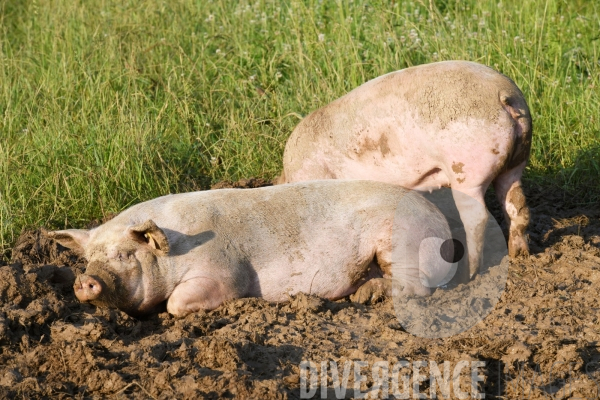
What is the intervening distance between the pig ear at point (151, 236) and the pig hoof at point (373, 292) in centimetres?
113

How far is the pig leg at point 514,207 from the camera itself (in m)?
5.33

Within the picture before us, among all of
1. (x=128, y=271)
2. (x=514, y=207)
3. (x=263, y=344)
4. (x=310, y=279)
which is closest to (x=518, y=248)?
(x=514, y=207)

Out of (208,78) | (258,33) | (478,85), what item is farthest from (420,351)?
(258,33)

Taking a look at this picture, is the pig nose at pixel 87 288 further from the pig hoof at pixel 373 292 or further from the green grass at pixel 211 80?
the pig hoof at pixel 373 292

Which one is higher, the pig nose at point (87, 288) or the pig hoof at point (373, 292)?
the pig nose at point (87, 288)

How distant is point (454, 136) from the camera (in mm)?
5051

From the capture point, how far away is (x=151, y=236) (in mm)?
4602

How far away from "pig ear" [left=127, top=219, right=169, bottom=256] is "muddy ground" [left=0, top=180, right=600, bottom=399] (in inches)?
14.6

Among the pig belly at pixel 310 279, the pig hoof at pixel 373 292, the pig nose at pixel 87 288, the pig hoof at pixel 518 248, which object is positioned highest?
the pig nose at pixel 87 288

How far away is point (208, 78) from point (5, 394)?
458 cm

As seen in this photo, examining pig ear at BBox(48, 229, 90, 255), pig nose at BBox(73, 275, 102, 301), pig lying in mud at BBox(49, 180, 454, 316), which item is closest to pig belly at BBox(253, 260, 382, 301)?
pig lying in mud at BBox(49, 180, 454, 316)

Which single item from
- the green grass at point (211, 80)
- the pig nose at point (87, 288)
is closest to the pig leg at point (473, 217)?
the green grass at point (211, 80)

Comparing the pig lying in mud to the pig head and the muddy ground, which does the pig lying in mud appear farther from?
the muddy ground

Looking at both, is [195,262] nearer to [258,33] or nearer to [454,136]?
[454,136]
